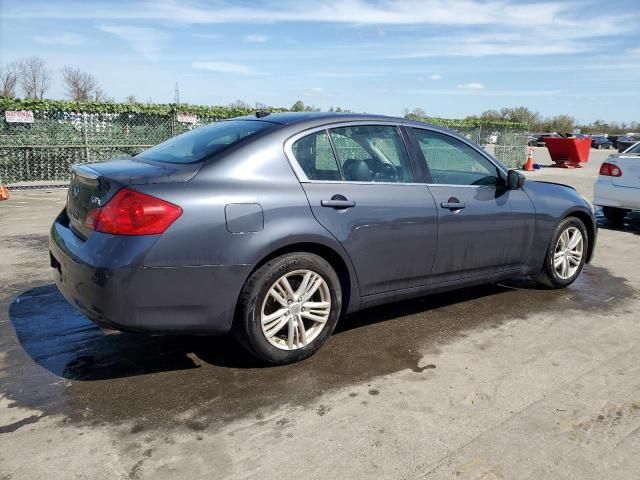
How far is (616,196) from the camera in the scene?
350 inches

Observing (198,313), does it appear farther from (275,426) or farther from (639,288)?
(639,288)

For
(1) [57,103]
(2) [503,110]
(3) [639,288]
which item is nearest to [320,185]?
(3) [639,288]

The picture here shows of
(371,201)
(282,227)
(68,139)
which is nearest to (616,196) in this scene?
(371,201)

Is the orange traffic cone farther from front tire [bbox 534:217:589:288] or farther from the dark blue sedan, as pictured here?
the dark blue sedan

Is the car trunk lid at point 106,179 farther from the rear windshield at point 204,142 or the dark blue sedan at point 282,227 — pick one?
the rear windshield at point 204,142

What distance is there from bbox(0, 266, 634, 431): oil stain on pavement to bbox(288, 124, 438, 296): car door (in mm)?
Answer: 482

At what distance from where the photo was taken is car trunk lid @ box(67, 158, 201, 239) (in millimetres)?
3221

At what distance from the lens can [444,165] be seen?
4578 millimetres

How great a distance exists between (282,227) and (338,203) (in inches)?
19.0

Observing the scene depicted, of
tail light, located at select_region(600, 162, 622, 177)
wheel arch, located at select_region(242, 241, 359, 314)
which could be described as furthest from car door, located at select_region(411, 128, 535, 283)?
tail light, located at select_region(600, 162, 622, 177)

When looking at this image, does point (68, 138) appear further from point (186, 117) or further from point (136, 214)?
point (136, 214)

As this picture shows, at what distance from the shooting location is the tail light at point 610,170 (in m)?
8.87

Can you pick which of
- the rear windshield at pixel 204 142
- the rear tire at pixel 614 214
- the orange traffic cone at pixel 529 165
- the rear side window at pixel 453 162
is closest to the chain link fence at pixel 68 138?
the rear tire at pixel 614 214

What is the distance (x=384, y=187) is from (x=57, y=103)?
39.4 feet
